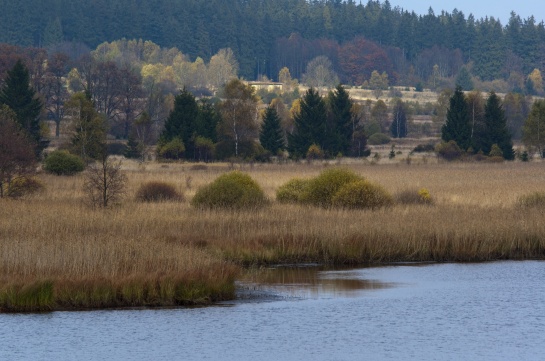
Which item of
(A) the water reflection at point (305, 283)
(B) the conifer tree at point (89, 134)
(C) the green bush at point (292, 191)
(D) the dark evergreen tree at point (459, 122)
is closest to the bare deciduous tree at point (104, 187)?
(C) the green bush at point (292, 191)

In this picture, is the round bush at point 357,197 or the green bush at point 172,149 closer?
the round bush at point 357,197

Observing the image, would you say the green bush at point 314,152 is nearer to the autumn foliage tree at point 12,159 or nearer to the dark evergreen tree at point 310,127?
the dark evergreen tree at point 310,127

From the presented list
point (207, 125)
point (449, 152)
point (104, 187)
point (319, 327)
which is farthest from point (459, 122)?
point (319, 327)

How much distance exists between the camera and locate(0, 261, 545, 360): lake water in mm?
19172

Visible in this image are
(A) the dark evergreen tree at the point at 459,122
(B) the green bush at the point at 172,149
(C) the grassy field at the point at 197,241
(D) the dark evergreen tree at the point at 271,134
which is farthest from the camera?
(A) the dark evergreen tree at the point at 459,122

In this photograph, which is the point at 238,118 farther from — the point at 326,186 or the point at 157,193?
the point at 326,186

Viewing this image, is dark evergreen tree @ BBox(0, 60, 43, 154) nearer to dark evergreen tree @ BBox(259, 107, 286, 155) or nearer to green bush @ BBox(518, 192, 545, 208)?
dark evergreen tree @ BBox(259, 107, 286, 155)

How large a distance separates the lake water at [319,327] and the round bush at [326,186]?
11919mm

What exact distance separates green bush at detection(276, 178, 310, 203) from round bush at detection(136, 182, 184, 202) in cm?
404

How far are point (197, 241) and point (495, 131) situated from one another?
60.2 m

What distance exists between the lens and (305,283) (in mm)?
26375

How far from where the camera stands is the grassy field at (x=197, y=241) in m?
22.8

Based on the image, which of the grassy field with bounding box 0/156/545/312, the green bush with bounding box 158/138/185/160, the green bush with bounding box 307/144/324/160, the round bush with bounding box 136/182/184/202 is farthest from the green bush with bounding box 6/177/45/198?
the green bush with bounding box 307/144/324/160

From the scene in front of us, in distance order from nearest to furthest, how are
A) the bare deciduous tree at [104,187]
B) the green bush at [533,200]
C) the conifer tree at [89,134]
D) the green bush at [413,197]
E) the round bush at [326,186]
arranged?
the bare deciduous tree at [104,187] → the green bush at [533,200] → the round bush at [326,186] → the green bush at [413,197] → the conifer tree at [89,134]
